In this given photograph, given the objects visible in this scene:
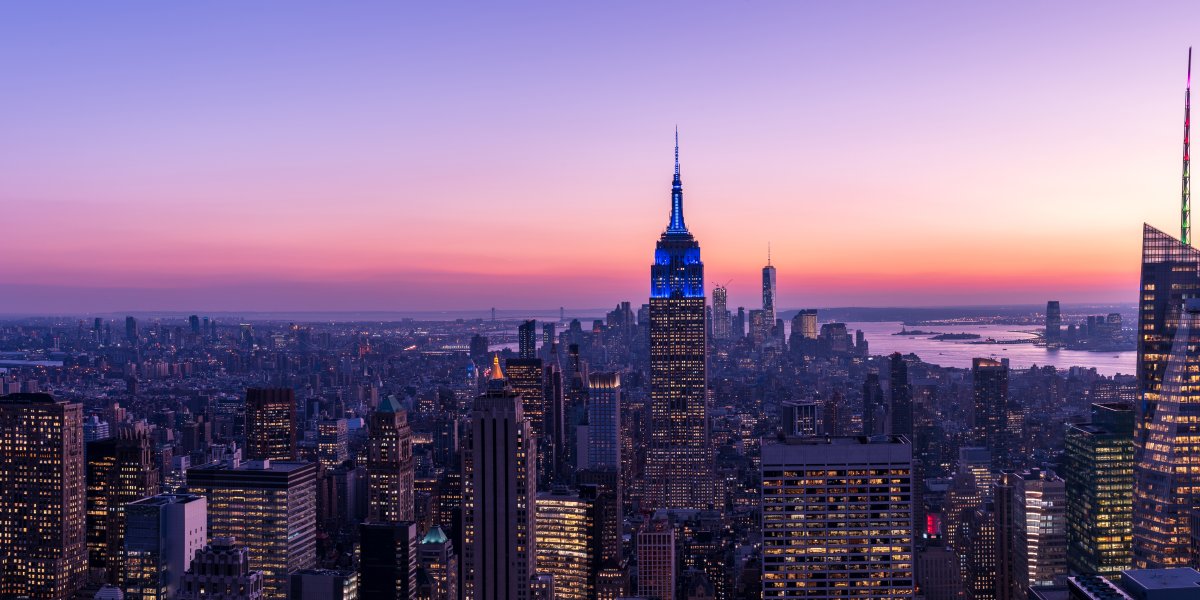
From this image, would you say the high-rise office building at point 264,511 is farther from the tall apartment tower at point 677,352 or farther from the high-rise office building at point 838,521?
the tall apartment tower at point 677,352

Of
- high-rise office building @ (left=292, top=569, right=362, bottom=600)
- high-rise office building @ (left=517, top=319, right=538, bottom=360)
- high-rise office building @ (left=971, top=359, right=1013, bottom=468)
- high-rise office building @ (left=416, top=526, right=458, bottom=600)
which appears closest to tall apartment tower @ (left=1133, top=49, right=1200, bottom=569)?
high-rise office building @ (left=416, top=526, right=458, bottom=600)

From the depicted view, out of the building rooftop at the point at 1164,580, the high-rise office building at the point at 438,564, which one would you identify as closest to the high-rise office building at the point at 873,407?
the high-rise office building at the point at 438,564

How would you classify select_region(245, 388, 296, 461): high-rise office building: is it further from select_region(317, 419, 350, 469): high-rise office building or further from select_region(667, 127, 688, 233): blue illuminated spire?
select_region(667, 127, 688, 233): blue illuminated spire

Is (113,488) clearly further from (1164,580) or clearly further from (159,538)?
(1164,580)

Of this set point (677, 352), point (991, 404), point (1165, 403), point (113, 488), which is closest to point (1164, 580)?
point (1165, 403)

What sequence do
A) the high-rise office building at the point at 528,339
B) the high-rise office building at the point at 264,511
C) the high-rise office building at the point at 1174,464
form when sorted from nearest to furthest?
the high-rise office building at the point at 1174,464, the high-rise office building at the point at 264,511, the high-rise office building at the point at 528,339

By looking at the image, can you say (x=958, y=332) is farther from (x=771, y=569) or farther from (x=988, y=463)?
(x=771, y=569)

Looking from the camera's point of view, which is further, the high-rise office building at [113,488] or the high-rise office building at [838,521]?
the high-rise office building at [113,488]
